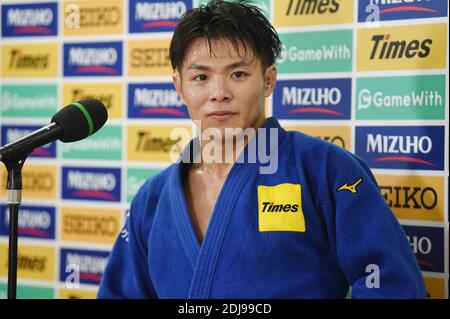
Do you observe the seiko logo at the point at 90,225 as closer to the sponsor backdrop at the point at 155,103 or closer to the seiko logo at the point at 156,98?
the sponsor backdrop at the point at 155,103

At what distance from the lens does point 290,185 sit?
116 cm

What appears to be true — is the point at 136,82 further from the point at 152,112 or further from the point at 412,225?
the point at 412,225

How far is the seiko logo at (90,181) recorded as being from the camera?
1545 millimetres

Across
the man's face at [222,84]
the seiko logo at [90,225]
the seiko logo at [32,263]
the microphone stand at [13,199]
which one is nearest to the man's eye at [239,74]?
the man's face at [222,84]

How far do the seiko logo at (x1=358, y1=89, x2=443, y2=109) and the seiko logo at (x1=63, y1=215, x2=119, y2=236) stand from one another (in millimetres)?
680

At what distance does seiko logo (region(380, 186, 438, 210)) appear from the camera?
4.06ft

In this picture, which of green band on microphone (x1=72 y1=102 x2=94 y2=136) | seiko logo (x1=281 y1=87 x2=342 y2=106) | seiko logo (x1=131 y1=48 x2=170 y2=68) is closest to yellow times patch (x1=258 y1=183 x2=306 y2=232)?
seiko logo (x1=281 y1=87 x2=342 y2=106)

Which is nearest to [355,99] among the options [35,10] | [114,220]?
[114,220]

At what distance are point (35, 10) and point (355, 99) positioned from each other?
874 mm

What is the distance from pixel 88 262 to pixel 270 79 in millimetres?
694

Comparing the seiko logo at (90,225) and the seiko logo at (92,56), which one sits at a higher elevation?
the seiko logo at (92,56)

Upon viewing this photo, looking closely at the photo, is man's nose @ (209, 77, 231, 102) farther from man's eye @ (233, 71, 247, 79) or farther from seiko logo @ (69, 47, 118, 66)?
seiko logo @ (69, 47, 118, 66)

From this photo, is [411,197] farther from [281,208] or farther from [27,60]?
[27,60]

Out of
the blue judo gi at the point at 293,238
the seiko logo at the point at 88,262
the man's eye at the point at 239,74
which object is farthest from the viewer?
the seiko logo at the point at 88,262
